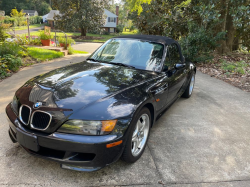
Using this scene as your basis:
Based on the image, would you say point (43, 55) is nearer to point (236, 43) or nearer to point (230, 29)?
point (230, 29)

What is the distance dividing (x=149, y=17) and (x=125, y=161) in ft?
39.3

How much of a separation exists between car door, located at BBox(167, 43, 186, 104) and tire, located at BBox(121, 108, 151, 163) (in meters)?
0.94

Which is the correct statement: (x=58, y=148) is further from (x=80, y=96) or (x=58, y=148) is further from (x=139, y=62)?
(x=139, y=62)

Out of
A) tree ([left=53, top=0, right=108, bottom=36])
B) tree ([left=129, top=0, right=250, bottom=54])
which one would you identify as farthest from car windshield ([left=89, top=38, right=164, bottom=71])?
tree ([left=53, top=0, right=108, bottom=36])

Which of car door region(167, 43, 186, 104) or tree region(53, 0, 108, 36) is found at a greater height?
tree region(53, 0, 108, 36)

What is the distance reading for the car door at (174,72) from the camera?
3.49m

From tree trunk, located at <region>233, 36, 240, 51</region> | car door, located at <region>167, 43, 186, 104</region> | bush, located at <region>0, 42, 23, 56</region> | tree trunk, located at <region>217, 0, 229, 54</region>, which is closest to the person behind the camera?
car door, located at <region>167, 43, 186, 104</region>

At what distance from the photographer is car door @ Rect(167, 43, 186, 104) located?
3494 millimetres

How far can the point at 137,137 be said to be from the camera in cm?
262

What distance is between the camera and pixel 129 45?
368cm

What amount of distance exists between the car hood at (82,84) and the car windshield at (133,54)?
0.20 m

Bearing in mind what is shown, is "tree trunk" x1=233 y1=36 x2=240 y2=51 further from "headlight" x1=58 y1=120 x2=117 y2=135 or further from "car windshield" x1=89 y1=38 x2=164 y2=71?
"headlight" x1=58 y1=120 x2=117 y2=135

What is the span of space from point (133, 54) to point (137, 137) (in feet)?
5.16

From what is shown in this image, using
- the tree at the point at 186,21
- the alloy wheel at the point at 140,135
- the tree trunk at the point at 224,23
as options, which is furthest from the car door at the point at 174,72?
the tree trunk at the point at 224,23
